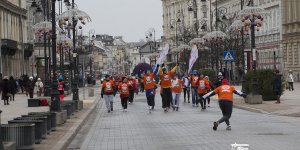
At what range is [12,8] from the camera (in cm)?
8119

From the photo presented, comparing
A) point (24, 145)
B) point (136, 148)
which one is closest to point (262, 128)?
point (136, 148)

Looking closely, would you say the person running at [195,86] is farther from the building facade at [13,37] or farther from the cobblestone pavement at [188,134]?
the building facade at [13,37]

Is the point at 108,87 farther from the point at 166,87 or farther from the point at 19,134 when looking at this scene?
the point at 19,134

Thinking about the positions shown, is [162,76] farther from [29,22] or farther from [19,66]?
[29,22]

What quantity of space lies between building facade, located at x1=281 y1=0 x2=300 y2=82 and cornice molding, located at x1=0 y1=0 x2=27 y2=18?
31.1 metres

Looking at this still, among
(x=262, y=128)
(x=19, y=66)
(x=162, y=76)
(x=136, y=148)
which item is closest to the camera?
(x=136, y=148)


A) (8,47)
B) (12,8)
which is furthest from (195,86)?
(12,8)

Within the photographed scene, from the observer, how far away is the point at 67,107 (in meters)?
27.1

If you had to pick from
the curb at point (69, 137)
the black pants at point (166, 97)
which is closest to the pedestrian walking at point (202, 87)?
the black pants at point (166, 97)

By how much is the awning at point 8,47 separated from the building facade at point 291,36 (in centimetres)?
3032

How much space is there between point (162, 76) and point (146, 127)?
29.0 feet

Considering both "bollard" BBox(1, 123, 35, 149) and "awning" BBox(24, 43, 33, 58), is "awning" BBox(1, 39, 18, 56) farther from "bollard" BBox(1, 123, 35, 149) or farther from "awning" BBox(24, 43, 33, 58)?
"bollard" BBox(1, 123, 35, 149)

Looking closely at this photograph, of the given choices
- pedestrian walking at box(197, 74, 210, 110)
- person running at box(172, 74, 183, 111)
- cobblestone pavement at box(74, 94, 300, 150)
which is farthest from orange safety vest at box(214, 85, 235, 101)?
pedestrian walking at box(197, 74, 210, 110)

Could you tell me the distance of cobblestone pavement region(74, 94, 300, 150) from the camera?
16.3m
